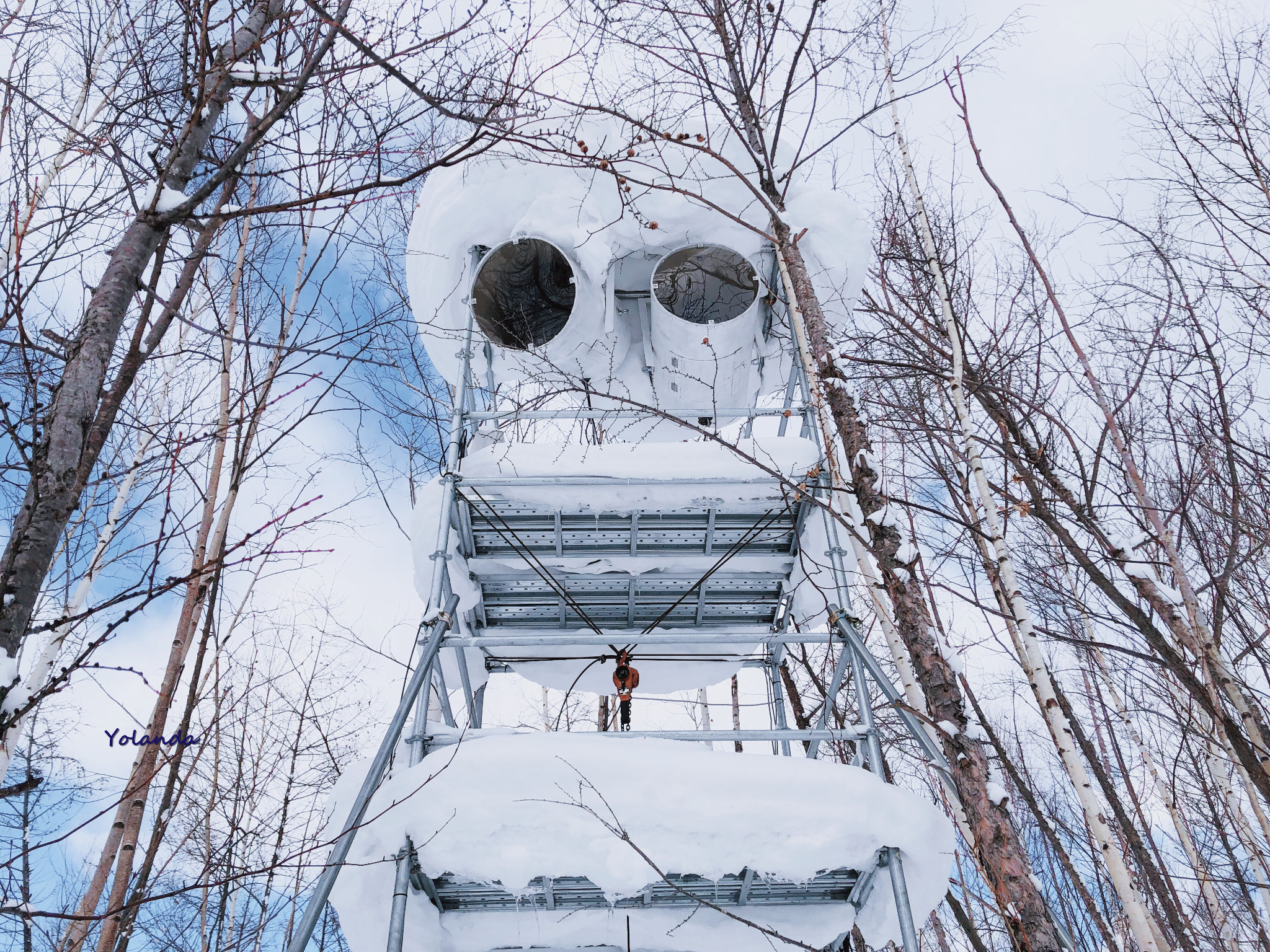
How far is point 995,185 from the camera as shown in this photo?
220 inches

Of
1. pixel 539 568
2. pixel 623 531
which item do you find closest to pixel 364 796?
pixel 539 568

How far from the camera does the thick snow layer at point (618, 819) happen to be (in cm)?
338

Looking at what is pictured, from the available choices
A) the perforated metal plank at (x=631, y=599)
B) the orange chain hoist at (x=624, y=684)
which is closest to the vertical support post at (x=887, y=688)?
the perforated metal plank at (x=631, y=599)

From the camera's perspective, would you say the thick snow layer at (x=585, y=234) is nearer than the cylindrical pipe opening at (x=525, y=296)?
Yes

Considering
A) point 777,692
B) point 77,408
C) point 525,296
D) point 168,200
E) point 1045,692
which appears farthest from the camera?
point 777,692

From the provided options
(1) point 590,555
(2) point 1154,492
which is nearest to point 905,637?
(1) point 590,555

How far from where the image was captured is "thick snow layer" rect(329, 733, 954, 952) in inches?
133

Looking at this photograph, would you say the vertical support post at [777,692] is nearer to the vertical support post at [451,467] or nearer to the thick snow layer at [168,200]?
the vertical support post at [451,467]

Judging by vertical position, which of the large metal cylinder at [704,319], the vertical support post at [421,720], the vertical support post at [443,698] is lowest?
the vertical support post at [421,720]

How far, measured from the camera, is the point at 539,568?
5.34 m

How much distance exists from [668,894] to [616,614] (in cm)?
224

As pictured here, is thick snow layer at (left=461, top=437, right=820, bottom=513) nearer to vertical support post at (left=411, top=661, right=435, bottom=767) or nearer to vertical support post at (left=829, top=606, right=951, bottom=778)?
vertical support post at (left=829, top=606, right=951, bottom=778)

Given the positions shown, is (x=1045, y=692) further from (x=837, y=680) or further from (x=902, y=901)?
(x=902, y=901)

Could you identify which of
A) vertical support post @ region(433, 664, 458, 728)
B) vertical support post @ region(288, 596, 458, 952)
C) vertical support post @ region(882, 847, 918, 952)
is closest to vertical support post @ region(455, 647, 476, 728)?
vertical support post @ region(433, 664, 458, 728)
